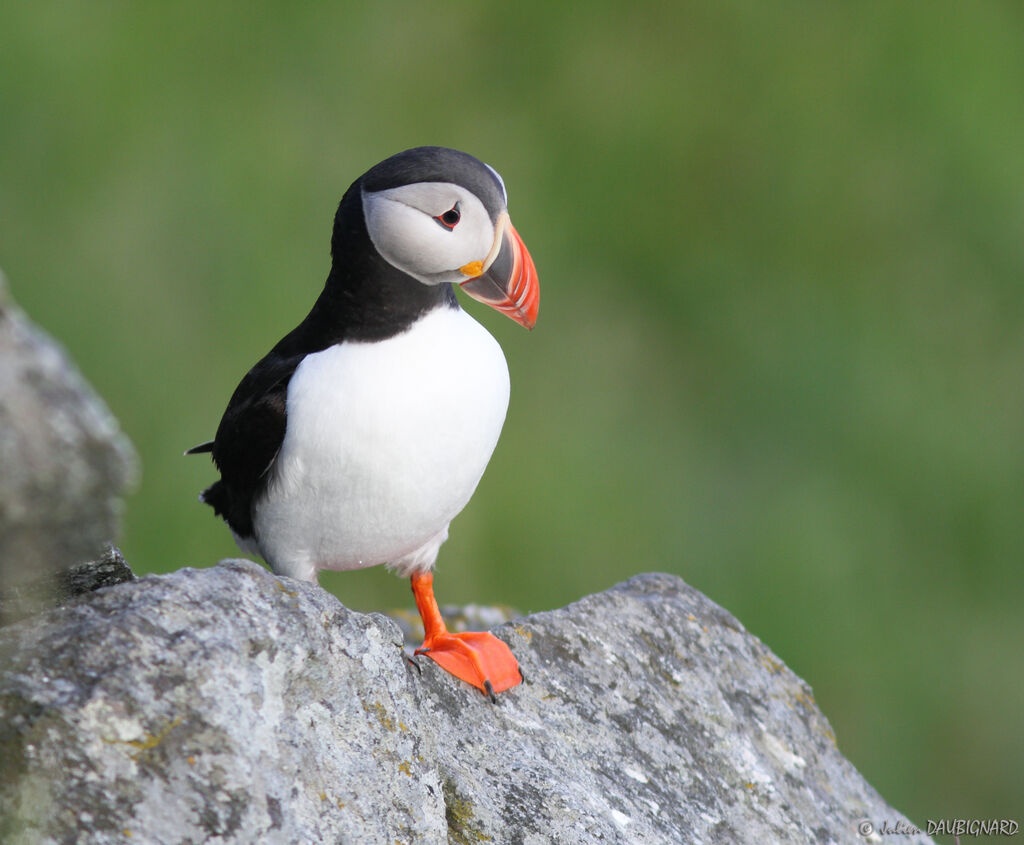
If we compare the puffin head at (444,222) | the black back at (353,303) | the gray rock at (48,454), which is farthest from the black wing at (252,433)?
the gray rock at (48,454)

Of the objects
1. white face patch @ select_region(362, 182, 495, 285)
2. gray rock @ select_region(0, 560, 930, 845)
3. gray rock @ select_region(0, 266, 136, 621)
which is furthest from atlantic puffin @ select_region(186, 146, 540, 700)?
gray rock @ select_region(0, 266, 136, 621)

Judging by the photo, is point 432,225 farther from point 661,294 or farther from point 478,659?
point 661,294

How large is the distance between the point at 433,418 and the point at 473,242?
438 mm

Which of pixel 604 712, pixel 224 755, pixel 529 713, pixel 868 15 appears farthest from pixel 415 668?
pixel 868 15

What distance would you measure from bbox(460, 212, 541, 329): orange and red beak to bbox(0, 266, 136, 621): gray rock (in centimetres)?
141

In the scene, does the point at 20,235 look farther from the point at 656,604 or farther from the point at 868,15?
the point at 868,15

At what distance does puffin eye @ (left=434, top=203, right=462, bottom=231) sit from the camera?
3.12 metres

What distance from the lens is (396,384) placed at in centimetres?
312

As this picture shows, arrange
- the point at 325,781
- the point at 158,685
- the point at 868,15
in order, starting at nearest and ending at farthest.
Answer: the point at 158,685
the point at 325,781
the point at 868,15

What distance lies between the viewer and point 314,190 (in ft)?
28.2

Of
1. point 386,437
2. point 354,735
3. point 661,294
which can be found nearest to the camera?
point 354,735

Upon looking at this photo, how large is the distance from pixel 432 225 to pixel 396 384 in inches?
15.5

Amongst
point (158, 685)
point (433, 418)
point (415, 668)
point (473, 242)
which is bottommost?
point (415, 668)

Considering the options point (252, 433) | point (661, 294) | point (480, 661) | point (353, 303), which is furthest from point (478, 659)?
point (661, 294)
